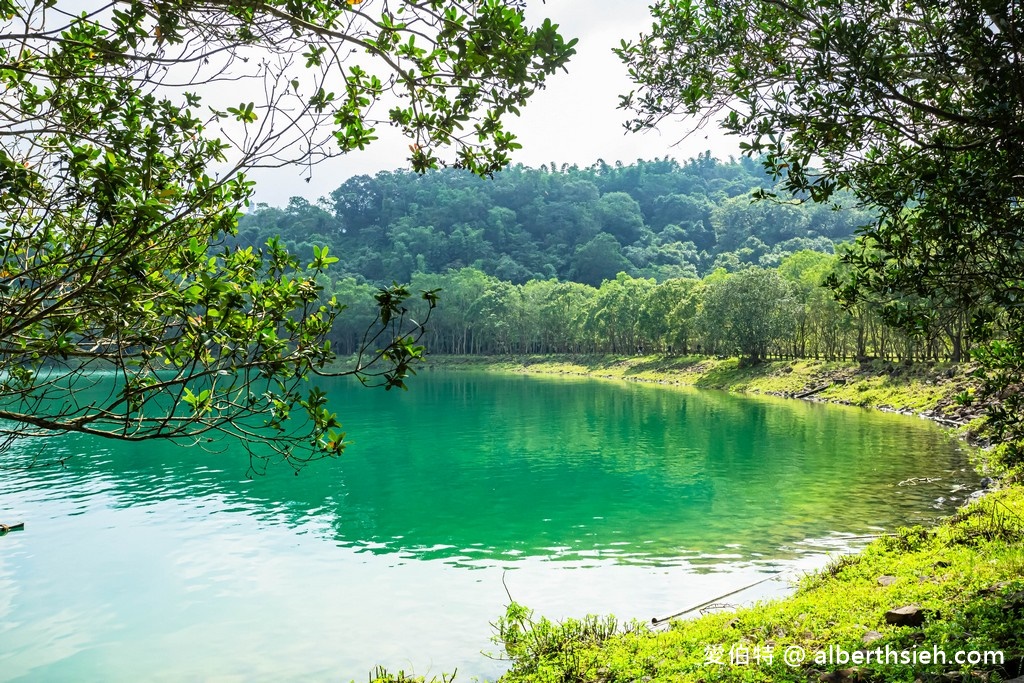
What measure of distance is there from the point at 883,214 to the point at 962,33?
2355 millimetres

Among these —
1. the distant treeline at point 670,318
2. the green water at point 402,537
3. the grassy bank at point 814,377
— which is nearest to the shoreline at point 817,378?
the grassy bank at point 814,377

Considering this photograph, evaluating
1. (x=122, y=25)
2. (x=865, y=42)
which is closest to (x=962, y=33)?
(x=865, y=42)

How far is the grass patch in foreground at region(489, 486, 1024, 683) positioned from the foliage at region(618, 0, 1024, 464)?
245 cm

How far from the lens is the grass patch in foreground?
7.55m

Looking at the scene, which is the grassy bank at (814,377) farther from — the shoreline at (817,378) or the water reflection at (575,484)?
the water reflection at (575,484)

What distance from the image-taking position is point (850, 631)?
9086 mm

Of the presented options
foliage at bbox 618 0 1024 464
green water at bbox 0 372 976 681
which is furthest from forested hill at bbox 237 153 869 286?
foliage at bbox 618 0 1024 464

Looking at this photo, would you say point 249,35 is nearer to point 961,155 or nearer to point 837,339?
point 961,155

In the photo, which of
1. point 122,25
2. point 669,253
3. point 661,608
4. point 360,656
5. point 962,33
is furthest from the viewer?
point 669,253

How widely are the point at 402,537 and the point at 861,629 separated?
14.4 metres

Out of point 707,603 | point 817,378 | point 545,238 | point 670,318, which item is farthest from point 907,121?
point 545,238

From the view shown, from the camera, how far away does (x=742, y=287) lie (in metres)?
73.4

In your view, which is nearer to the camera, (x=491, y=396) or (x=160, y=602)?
(x=160, y=602)

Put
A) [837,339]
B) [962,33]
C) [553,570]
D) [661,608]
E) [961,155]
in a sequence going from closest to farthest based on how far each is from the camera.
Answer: [962,33] → [961,155] → [661,608] → [553,570] → [837,339]
